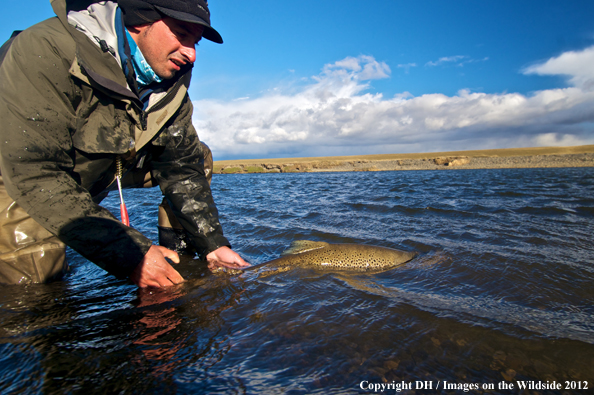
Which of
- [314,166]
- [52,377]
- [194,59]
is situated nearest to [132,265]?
[52,377]

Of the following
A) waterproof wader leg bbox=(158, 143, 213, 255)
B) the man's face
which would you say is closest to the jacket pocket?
the man's face

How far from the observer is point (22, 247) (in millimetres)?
2139

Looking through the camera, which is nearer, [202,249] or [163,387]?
[163,387]

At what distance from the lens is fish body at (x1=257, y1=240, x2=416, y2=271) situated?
2.95 m

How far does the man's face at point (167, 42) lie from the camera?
Result: 202 centimetres

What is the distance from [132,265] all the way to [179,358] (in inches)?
29.1

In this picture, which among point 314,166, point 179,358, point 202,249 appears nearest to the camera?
point 179,358

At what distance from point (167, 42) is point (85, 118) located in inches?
29.1

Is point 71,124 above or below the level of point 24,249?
above

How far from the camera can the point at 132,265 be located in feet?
6.22

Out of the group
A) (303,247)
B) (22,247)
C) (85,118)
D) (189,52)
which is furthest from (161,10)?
(303,247)

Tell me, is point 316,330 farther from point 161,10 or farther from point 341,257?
point 161,10

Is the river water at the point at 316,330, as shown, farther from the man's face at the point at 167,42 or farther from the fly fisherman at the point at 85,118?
the man's face at the point at 167,42

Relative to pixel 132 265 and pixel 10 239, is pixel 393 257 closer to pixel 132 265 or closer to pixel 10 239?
pixel 132 265
